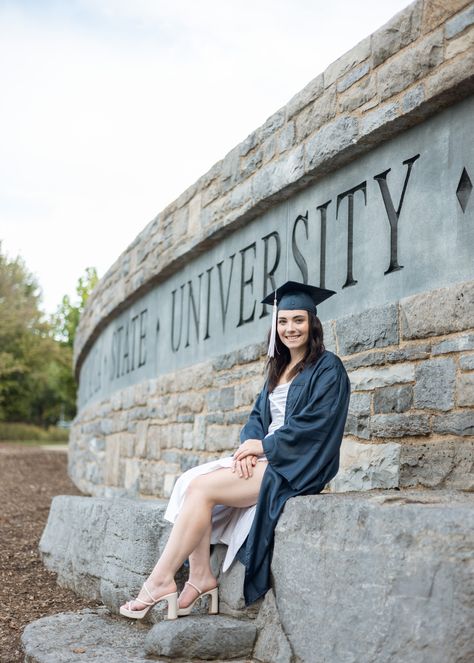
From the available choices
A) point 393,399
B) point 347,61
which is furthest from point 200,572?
point 347,61

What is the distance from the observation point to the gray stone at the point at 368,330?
14.5 ft

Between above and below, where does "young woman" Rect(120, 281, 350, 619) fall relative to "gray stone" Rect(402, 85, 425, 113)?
below

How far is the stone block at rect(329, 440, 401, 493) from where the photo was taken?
14.1 ft

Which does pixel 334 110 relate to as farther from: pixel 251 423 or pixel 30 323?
pixel 30 323

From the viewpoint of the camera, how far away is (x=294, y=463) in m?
3.67

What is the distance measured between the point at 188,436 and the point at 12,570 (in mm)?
1943

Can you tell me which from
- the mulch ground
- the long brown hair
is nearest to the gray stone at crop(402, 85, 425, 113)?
the long brown hair

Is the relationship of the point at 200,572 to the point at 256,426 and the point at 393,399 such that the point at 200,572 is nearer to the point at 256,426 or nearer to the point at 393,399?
the point at 256,426

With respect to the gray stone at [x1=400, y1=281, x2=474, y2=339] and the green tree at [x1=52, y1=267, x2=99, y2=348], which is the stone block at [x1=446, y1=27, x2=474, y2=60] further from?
the green tree at [x1=52, y1=267, x2=99, y2=348]

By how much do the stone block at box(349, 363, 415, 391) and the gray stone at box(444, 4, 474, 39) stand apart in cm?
173

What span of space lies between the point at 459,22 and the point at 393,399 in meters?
1.99

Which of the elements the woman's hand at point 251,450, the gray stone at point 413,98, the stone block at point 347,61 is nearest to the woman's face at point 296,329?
the woman's hand at point 251,450

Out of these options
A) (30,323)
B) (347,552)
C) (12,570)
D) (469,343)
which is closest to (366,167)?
(469,343)

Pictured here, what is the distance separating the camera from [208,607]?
3982mm
